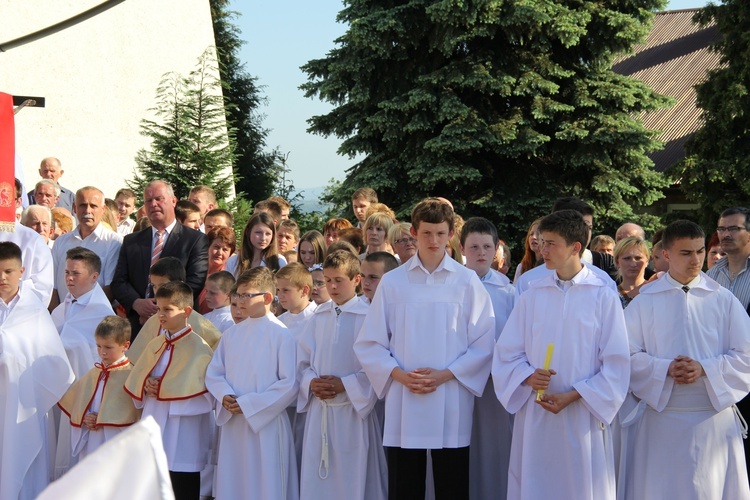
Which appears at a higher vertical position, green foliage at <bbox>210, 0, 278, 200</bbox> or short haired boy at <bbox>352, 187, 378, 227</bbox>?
green foliage at <bbox>210, 0, 278, 200</bbox>

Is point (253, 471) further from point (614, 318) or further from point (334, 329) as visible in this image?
point (614, 318)

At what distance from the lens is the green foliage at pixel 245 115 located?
2494cm

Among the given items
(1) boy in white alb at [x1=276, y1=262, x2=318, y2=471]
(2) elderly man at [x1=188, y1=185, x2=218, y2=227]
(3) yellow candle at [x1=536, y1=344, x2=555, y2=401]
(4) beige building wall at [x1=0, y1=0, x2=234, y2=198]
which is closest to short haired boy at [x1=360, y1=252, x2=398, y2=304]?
(1) boy in white alb at [x1=276, y1=262, x2=318, y2=471]

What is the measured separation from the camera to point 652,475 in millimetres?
5480

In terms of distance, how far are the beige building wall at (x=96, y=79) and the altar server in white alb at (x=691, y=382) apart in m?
11.2

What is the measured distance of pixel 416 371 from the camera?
17.7 feet

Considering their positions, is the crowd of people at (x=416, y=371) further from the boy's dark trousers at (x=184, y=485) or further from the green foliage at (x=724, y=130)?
the green foliage at (x=724, y=130)

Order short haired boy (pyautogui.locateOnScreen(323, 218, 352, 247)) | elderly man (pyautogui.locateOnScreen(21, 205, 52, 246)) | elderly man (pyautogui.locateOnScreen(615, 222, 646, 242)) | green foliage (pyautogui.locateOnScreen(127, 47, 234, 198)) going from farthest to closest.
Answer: green foliage (pyautogui.locateOnScreen(127, 47, 234, 198)) < short haired boy (pyautogui.locateOnScreen(323, 218, 352, 247)) < elderly man (pyautogui.locateOnScreen(21, 205, 52, 246)) < elderly man (pyautogui.locateOnScreen(615, 222, 646, 242))

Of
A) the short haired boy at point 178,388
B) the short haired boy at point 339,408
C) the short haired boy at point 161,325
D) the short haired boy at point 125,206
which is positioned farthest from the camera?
the short haired boy at point 125,206

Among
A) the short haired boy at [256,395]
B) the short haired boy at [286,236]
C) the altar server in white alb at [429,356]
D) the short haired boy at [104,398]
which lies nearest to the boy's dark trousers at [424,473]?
the altar server in white alb at [429,356]

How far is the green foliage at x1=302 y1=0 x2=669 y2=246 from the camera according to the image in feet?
51.1

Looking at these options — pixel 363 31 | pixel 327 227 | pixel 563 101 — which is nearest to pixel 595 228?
pixel 563 101

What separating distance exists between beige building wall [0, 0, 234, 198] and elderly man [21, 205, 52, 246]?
6559mm

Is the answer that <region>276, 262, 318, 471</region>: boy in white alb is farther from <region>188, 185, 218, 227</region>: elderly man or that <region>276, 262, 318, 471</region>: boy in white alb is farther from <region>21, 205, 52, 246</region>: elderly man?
<region>188, 185, 218, 227</region>: elderly man
